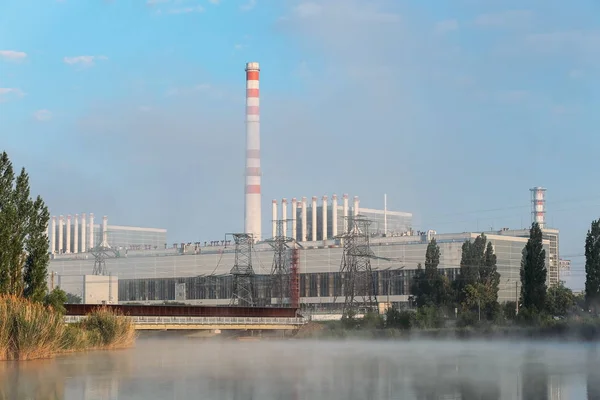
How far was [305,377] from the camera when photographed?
107ft

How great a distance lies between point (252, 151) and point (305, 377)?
342ft

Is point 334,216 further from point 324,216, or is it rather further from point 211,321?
point 211,321

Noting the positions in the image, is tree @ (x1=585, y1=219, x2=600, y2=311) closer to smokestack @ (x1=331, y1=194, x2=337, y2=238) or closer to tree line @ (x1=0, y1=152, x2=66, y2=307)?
tree line @ (x1=0, y1=152, x2=66, y2=307)

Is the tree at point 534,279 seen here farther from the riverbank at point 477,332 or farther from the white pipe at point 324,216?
the white pipe at point 324,216

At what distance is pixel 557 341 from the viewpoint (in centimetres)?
6512

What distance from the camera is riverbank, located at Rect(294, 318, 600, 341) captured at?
67625 millimetres

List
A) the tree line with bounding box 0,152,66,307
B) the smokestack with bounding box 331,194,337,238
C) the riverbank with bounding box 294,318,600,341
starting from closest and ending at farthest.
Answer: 1. the tree line with bounding box 0,152,66,307
2. the riverbank with bounding box 294,318,600,341
3. the smokestack with bounding box 331,194,337,238

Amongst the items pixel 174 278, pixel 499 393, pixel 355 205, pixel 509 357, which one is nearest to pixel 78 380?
pixel 499 393

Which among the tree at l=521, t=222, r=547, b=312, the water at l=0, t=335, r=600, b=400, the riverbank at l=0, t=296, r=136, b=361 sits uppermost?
the tree at l=521, t=222, r=547, b=312

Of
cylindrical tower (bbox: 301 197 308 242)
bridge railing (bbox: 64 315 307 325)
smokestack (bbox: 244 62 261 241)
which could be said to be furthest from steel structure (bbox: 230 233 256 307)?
cylindrical tower (bbox: 301 197 308 242)

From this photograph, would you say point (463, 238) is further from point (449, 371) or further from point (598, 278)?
point (449, 371)

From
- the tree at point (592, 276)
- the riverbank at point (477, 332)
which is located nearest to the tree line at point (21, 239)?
the riverbank at point (477, 332)

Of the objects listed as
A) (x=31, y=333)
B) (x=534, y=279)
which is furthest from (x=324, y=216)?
(x=31, y=333)

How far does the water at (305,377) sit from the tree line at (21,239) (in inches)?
186
